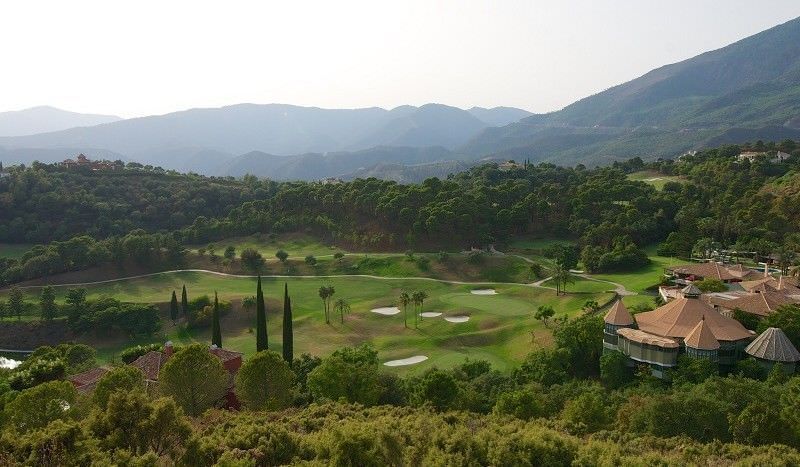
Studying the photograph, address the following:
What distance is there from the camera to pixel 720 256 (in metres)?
63.2

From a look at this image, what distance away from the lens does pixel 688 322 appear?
36.3 m

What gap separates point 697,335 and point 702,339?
0.34m

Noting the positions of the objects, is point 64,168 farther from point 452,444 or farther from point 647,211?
point 452,444

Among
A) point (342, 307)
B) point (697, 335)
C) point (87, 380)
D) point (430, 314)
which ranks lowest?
point (430, 314)

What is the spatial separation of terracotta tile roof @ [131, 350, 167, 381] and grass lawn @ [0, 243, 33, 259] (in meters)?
61.3

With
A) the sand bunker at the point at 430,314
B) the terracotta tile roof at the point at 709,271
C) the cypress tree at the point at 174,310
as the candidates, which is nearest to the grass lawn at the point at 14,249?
the cypress tree at the point at 174,310

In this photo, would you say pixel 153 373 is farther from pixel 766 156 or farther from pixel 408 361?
pixel 766 156

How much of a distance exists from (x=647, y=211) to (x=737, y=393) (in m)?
57.9

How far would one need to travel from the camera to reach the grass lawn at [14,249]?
283 feet

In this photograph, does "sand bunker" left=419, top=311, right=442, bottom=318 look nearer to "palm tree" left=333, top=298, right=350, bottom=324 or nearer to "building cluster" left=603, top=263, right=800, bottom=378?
"palm tree" left=333, top=298, right=350, bottom=324

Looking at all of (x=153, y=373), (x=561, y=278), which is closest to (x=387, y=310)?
(x=561, y=278)

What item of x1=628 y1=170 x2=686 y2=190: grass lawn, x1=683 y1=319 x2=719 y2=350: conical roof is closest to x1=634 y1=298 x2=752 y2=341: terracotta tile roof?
x1=683 y1=319 x2=719 y2=350: conical roof

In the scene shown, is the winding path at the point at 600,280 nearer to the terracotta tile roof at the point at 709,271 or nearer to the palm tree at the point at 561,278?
the palm tree at the point at 561,278

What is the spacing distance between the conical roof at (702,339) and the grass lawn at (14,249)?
88.1m
